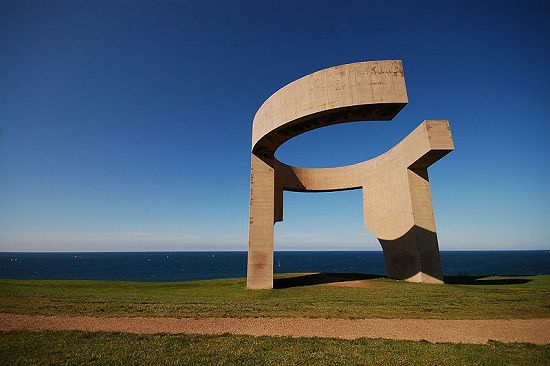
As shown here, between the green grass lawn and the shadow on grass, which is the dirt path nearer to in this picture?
the green grass lawn

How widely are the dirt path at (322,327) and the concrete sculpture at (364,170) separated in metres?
10.2

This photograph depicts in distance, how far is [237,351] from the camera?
7.32m

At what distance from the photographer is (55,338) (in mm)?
8172

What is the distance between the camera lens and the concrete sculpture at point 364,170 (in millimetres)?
15431

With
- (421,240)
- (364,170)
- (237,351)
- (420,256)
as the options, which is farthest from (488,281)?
(237,351)

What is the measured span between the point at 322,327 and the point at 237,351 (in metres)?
3.54

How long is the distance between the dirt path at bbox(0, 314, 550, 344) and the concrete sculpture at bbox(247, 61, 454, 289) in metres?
10.2

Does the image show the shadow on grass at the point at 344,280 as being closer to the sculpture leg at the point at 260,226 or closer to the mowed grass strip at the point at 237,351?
the sculpture leg at the point at 260,226

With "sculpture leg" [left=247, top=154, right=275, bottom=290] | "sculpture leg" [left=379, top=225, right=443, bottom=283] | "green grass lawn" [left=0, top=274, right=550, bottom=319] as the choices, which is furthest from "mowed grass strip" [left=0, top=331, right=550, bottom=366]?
"sculpture leg" [left=379, top=225, right=443, bottom=283]

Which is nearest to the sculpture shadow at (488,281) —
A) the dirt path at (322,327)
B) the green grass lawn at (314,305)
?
the green grass lawn at (314,305)

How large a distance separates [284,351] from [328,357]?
1.19 m

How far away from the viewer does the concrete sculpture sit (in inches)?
608

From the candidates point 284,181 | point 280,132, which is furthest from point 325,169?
point 280,132

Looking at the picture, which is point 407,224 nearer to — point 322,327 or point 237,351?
point 322,327
